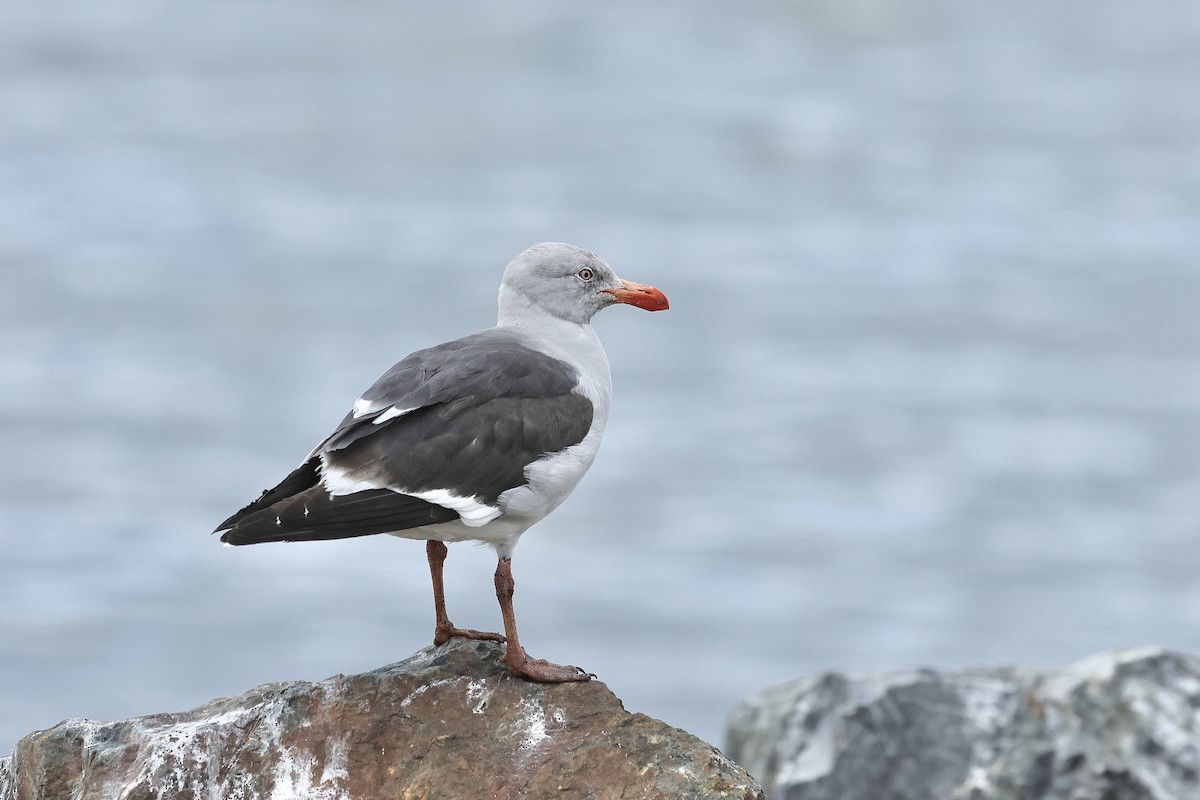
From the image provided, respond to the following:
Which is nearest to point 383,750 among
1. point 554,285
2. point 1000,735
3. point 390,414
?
point 390,414

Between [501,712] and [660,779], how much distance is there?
78cm

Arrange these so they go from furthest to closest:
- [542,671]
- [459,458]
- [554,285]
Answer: [554,285]
[542,671]
[459,458]

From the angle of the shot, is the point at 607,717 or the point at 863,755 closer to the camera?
the point at 607,717

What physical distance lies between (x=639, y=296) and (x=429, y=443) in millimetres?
1492

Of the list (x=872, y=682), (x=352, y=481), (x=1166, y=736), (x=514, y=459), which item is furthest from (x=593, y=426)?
(x=1166, y=736)

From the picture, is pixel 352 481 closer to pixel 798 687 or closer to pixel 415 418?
pixel 415 418

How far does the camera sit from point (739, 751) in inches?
383

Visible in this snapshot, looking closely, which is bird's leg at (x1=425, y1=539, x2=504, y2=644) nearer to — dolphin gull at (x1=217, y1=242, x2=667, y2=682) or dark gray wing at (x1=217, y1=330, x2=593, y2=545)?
dolphin gull at (x1=217, y1=242, x2=667, y2=682)

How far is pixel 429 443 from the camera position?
22.9 ft

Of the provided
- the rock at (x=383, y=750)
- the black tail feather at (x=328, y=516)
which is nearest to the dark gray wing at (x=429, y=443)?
the black tail feather at (x=328, y=516)

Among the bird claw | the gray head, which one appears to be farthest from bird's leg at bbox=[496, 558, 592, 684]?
the gray head

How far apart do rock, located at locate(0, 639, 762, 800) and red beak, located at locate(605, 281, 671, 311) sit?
1.80m

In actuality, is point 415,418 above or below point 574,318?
below

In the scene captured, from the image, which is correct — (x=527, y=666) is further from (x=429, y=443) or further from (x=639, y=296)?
(x=639, y=296)
